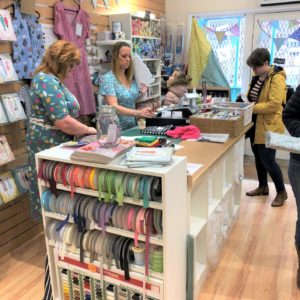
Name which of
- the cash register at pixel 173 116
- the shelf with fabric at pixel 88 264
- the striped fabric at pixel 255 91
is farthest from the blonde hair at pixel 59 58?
the striped fabric at pixel 255 91

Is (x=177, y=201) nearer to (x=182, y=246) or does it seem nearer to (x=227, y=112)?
(x=182, y=246)

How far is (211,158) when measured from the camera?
1995 millimetres

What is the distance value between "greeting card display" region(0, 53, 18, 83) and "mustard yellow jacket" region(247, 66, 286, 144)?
205 cm

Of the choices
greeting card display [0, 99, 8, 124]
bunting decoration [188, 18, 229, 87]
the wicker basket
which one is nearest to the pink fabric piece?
the wicker basket

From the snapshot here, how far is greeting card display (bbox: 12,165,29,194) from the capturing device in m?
2.61

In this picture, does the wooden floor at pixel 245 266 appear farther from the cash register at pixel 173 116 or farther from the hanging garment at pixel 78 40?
the hanging garment at pixel 78 40

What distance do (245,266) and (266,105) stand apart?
1436mm

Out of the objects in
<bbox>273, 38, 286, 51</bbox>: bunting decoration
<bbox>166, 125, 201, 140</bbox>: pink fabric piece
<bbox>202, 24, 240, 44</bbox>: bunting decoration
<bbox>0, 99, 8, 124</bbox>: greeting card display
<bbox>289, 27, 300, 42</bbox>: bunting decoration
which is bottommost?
<bbox>166, 125, 201, 140</bbox>: pink fabric piece

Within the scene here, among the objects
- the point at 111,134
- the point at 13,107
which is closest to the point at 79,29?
the point at 13,107

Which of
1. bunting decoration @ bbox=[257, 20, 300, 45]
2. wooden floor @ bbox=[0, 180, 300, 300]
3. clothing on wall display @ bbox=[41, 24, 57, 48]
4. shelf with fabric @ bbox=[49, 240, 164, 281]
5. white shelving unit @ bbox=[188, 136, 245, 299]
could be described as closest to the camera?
shelf with fabric @ bbox=[49, 240, 164, 281]

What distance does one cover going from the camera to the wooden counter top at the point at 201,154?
5.80ft

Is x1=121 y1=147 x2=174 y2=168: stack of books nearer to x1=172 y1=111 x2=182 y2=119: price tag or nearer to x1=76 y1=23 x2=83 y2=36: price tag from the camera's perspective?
x1=172 y1=111 x2=182 y2=119: price tag

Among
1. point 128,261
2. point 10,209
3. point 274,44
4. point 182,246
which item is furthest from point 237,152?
point 274,44

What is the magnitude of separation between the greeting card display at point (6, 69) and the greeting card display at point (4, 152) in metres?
0.43
